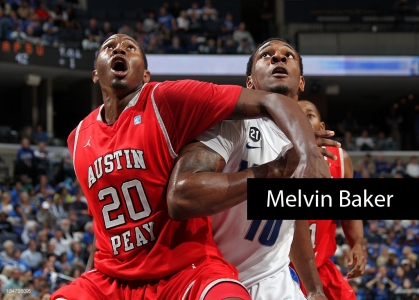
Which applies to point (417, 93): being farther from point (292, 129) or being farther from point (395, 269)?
point (292, 129)

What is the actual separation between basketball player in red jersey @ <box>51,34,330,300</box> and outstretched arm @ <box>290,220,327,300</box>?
2.38 feet

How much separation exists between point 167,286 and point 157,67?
14985 millimetres

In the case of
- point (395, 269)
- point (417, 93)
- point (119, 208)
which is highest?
point (119, 208)

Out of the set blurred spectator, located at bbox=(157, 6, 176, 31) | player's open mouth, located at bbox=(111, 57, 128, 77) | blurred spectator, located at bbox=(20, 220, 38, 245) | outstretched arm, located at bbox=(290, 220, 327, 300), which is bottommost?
blurred spectator, located at bbox=(20, 220, 38, 245)

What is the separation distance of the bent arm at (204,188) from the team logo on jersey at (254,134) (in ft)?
1.59

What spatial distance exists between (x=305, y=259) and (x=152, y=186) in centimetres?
115

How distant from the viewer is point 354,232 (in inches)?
194

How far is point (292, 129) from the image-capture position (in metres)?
2.93

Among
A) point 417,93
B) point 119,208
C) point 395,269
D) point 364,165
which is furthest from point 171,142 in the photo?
point 417,93

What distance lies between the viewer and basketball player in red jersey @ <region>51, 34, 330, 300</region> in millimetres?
3137

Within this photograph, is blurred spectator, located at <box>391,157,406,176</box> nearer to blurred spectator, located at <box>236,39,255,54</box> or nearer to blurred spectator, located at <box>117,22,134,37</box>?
blurred spectator, located at <box>236,39,255,54</box>

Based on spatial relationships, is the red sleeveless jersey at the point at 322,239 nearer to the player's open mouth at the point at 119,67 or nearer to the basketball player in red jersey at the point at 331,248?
the basketball player in red jersey at the point at 331,248

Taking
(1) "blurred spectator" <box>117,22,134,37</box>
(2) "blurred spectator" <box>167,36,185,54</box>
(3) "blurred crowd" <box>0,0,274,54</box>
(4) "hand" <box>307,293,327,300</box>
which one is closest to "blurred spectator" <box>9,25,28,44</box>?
(3) "blurred crowd" <box>0,0,274,54</box>

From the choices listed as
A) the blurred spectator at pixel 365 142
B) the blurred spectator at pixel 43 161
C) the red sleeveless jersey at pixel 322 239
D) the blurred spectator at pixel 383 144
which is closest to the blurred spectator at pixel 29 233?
the blurred spectator at pixel 43 161
